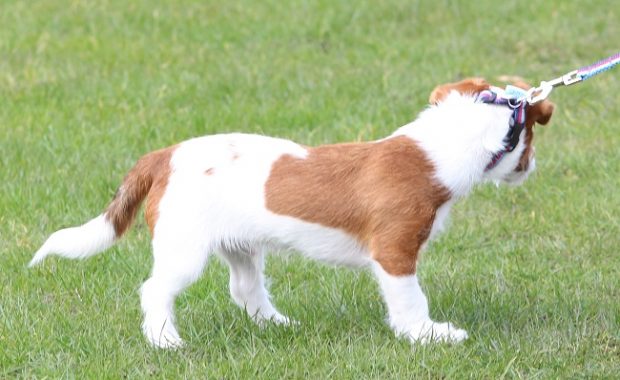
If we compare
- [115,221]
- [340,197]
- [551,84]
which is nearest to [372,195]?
[340,197]

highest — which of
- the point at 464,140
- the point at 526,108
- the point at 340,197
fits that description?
the point at 526,108

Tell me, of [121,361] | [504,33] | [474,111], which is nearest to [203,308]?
[121,361]

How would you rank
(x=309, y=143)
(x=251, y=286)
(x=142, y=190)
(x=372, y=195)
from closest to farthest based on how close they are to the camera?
(x=372, y=195)
(x=142, y=190)
(x=251, y=286)
(x=309, y=143)

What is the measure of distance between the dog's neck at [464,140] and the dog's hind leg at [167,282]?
0.97 meters

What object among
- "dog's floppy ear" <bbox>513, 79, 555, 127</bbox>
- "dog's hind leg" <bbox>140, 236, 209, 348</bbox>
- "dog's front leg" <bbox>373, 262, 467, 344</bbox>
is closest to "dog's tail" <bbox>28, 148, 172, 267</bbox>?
"dog's hind leg" <bbox>140, 236, 209, 348</bbox>

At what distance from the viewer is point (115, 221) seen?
17.1 feet

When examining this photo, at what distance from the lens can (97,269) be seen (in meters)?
6.05

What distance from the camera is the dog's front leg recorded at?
4.92 m

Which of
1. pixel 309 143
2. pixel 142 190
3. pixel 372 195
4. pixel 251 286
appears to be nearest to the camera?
pixel 372 195

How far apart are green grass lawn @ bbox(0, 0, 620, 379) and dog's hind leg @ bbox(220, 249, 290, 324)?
9 centimetres

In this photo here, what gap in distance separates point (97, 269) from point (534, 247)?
7.13 feet

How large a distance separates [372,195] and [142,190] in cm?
95

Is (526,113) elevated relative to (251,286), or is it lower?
elevated

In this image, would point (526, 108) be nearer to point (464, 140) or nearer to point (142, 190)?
point (464, 140)
